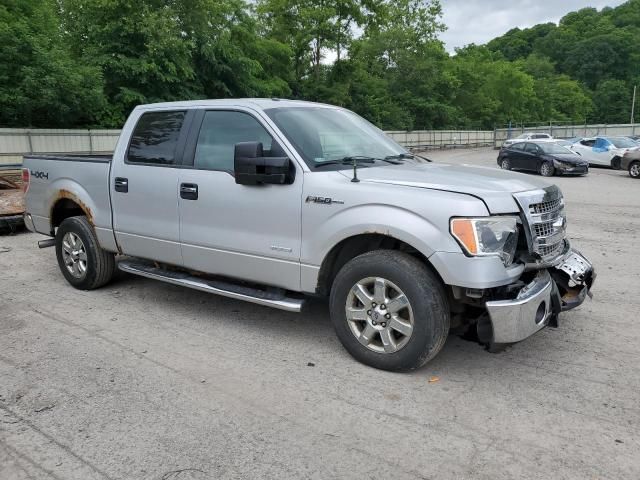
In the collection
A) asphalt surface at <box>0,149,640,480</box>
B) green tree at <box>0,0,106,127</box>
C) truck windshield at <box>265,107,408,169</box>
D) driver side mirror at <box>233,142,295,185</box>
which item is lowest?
asphalt surface at <box>0,149,640,480</box>

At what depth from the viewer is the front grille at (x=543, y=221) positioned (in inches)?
150

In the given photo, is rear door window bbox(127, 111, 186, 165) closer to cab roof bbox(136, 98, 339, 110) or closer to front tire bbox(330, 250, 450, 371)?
cab roof bbox(136, 98, 339, 110)

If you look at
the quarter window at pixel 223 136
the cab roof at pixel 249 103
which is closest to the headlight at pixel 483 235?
the quarter window at pixel 223 136

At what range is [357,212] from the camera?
3.95 meters

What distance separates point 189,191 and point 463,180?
2339mm

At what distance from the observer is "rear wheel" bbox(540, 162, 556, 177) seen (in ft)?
70.7

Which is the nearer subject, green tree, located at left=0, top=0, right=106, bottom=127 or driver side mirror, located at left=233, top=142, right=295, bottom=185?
driver side mirror, located at left=233, top=142, right=295, bottom=185

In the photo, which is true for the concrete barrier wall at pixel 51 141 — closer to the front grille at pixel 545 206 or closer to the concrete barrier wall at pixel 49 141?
the concrete barrier wall at pixel 49 141

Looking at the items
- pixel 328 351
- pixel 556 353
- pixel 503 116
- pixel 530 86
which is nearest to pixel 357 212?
pixel 328 351

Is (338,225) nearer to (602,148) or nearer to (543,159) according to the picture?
(543,159)

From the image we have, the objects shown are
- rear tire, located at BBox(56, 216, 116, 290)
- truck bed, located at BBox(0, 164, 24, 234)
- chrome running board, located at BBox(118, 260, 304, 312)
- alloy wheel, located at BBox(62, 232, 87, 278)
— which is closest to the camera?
chrome running board, located at BBox(118, 260, 304, 312)

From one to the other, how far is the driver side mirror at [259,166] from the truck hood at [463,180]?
1.46 feet

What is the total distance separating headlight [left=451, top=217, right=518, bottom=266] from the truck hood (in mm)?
95

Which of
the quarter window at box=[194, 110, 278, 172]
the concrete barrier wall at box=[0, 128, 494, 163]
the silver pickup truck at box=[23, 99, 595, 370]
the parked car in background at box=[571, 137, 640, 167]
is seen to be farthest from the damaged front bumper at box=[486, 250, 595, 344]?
the parked car in background at box=[571, 137, 640, 167]
